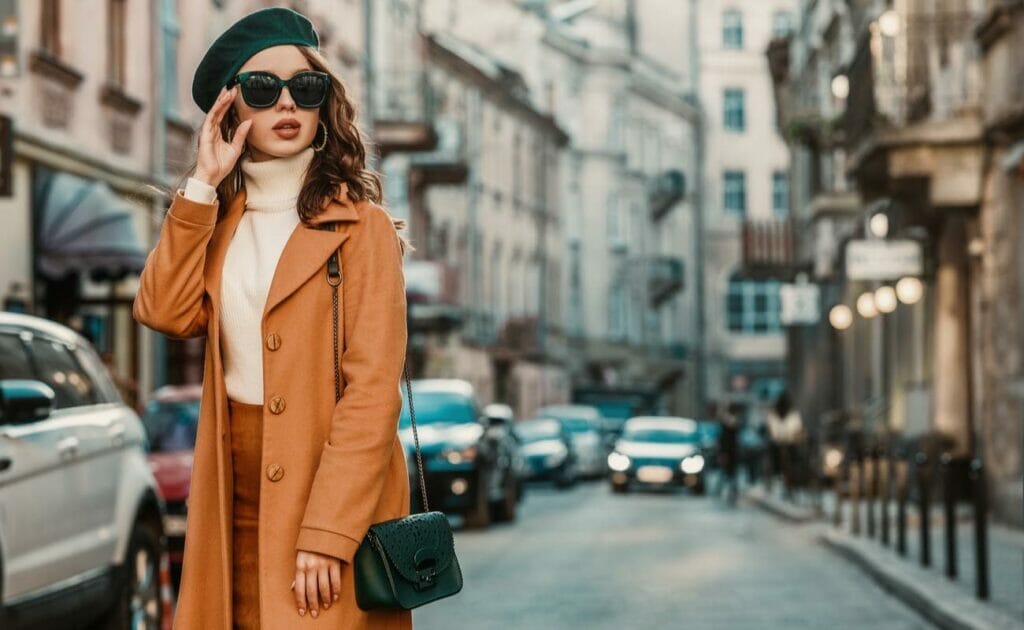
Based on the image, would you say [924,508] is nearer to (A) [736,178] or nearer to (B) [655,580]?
(B) [655,580]

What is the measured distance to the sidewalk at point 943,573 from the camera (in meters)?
12.4

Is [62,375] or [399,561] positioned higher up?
[62,375]

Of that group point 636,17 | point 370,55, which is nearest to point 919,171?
point 370,55

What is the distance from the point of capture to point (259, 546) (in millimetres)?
4246

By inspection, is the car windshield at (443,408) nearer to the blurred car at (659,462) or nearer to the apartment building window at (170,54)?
the apartment building window at (170,54)

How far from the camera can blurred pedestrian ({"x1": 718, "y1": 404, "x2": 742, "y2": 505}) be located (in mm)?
35750

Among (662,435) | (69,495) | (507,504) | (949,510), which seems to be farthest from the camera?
(662,435)

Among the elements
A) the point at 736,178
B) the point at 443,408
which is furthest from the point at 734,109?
the point at 443,408

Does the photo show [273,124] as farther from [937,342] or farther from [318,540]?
[937,342]

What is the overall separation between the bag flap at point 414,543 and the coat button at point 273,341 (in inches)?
15.5

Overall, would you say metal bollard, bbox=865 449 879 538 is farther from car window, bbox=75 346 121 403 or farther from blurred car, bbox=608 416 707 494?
blurred car, bbox=608 416 707 494

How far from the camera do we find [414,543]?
14.0 feet

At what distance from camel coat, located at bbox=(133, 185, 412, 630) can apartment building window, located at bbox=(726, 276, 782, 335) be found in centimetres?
8152

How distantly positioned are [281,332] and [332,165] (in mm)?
395
